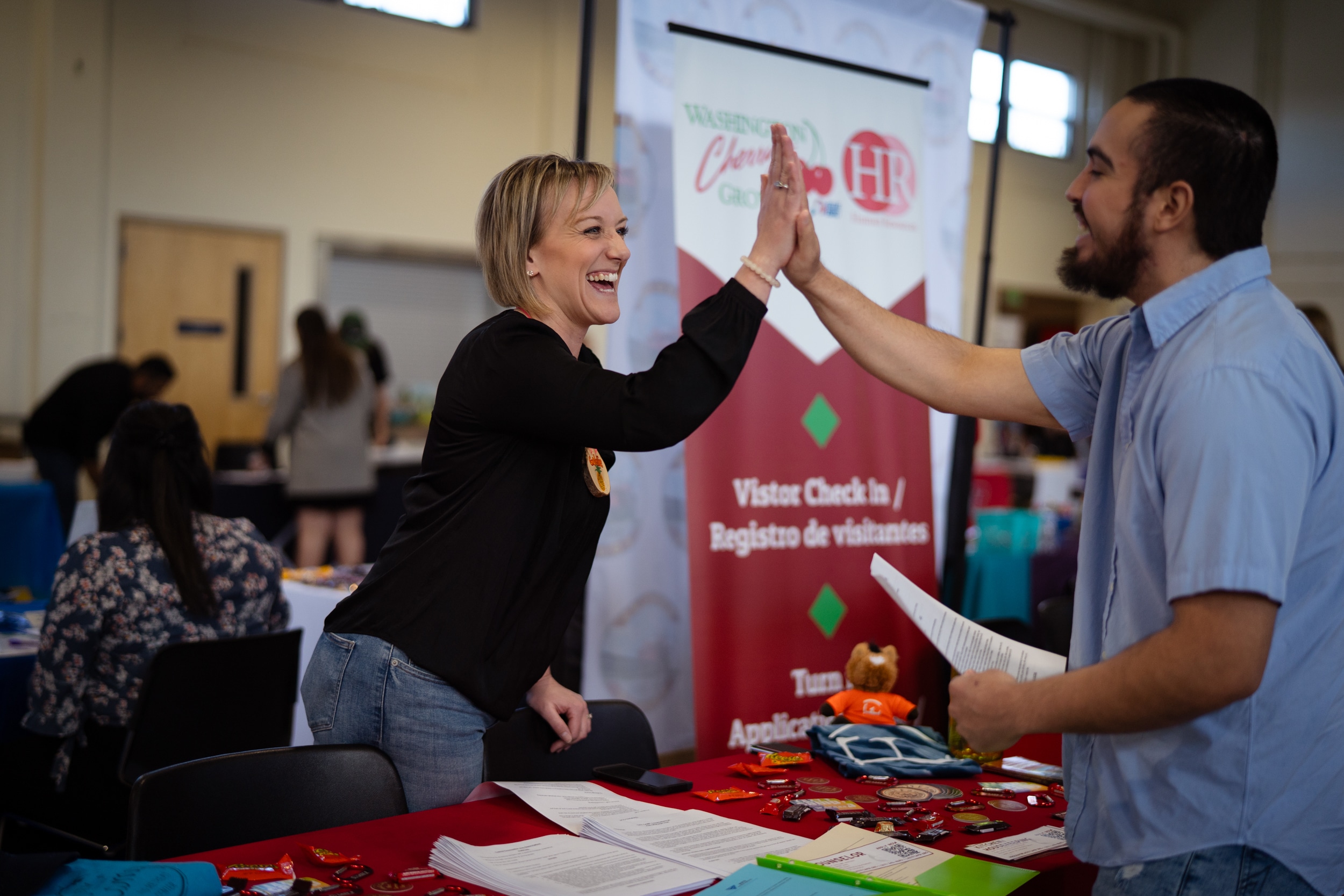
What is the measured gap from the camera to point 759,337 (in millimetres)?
2918

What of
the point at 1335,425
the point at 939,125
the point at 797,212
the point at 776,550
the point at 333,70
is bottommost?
the point at 776,550

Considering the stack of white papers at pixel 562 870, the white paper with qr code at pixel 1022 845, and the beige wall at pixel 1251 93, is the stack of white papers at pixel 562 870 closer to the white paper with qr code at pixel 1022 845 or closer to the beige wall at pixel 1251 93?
the white paper with qr code at pixel 1022 845

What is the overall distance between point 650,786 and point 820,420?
5.33ft

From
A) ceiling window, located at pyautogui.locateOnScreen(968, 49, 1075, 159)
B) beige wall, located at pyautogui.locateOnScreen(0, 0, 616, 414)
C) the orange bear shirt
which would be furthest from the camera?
ceiling window, located at pyautogui.locateOnScreen(968, 49, 1075, 159)

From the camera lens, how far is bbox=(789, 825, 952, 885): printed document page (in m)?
1.27

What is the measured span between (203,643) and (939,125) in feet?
8.17

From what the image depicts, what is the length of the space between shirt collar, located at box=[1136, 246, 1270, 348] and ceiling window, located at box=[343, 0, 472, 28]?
745 centimetres

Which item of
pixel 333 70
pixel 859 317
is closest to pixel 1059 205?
pixel 333 70

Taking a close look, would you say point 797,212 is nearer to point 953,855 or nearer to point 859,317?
point 859,317

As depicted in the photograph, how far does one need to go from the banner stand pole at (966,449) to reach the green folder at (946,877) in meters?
2.08

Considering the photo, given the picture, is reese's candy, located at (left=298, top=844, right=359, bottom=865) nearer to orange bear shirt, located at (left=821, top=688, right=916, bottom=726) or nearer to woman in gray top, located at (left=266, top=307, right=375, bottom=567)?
orange bear shirt, located at (left=821, top=688, right=916, bottom=726)

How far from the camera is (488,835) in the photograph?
4.43ft

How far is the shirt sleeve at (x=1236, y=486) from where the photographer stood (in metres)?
1.02

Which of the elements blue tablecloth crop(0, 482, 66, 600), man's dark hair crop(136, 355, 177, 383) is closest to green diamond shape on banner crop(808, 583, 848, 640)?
blue tablecloth crop(0, 482, 66, 600)
